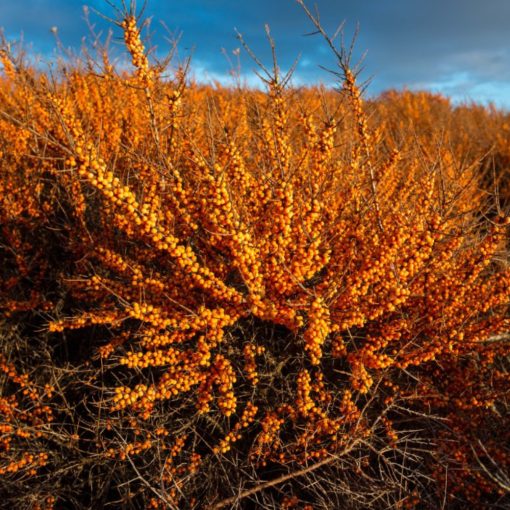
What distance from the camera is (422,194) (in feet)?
9.71

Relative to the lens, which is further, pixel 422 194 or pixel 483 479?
pixel 422 194

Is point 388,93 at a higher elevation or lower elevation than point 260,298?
higher

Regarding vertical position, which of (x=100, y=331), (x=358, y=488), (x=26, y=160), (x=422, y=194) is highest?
(x=26, y=160)

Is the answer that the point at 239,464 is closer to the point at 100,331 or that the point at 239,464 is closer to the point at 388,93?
the point at 100,331

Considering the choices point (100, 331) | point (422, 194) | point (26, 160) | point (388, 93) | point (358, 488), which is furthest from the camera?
point (388, 93)

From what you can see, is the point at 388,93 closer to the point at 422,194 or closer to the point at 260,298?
the point at 422,194

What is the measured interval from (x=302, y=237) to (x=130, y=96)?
399 cm

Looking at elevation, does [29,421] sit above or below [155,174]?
below

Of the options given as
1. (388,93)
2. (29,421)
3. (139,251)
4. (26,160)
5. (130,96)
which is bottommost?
(29,421)

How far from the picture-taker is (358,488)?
276 centimetres

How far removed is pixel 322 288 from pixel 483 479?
163 cm

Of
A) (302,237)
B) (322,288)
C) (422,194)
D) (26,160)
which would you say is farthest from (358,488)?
(26,160)

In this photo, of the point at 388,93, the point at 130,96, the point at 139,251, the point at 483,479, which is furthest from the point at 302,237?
the point at 388,93

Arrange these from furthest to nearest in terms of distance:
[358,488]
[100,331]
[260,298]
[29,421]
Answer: [100,331] < [29,421] < [358,488] < [260,298]
